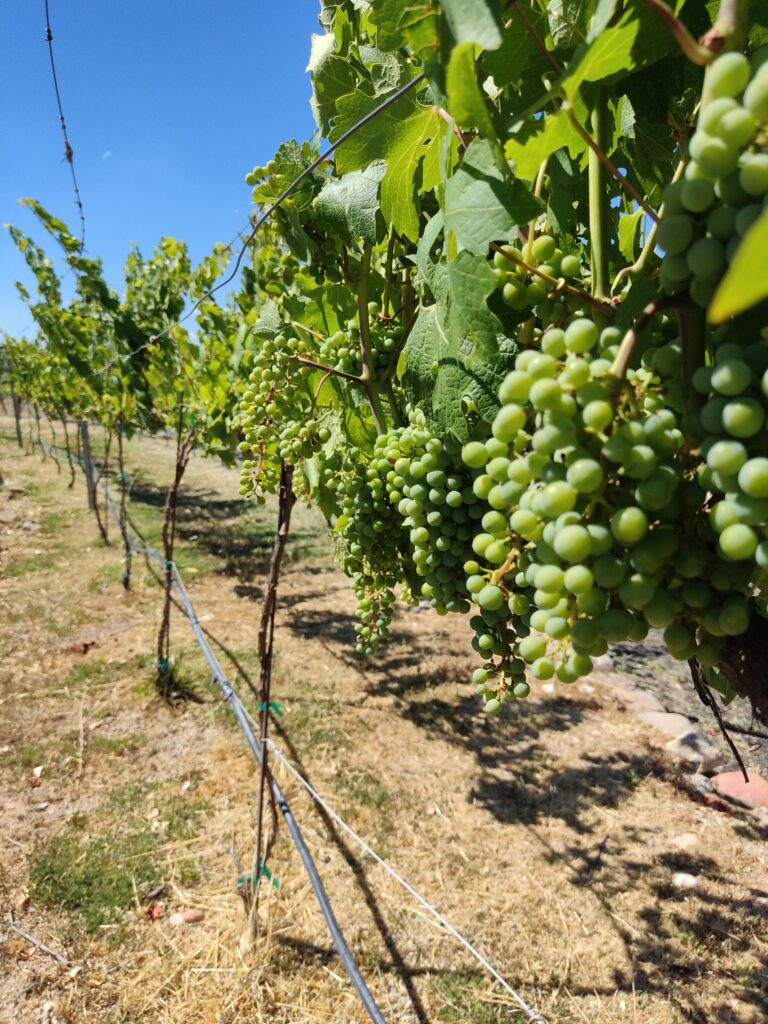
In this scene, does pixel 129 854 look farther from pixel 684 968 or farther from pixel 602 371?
pixel 602 371

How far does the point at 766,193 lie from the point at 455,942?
4.04 meters

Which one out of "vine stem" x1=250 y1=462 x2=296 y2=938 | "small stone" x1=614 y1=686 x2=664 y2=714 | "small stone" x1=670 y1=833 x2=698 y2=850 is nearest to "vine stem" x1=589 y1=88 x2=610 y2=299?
"vine stem" x1=250 y1=462 x2=296 y2=938

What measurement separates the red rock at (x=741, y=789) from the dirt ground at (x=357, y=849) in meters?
0.19

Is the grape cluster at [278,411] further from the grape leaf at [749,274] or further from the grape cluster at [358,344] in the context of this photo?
the grape leaf at [749,274]

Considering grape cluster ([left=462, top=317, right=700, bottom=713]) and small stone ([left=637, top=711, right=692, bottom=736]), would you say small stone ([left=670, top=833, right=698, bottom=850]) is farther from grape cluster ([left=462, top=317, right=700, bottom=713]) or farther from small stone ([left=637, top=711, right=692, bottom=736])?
grape cluster ([left=462, top=317, right=700, bottom=713])

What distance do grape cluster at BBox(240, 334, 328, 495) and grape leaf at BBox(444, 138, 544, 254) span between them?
0.88 m

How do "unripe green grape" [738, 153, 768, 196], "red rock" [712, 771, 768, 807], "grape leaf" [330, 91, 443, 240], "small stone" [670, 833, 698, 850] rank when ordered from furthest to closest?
"red rock" [712, 771, 768, 807] → "small stone" [670, 833, 698, 850] → "grape leaf" [330, 91, 443, 240] → "unripe green grape" [738, 153, 768, 196]

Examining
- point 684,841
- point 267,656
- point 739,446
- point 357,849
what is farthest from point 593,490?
point 684,841

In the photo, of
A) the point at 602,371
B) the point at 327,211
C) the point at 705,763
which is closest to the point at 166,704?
the point at 705,763

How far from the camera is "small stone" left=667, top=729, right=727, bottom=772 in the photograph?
5.27 metres

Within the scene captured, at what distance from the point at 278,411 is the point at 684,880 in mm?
4121

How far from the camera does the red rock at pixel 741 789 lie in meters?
4.97

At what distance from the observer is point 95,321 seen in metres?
9.24

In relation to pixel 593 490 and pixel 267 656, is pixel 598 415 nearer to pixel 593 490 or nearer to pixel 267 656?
pixel 593 490
